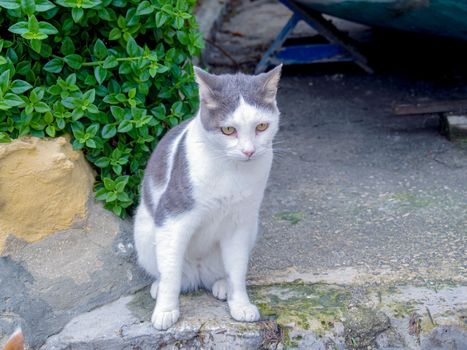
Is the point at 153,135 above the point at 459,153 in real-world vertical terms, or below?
above

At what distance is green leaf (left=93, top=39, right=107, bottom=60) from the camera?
12.1 ft

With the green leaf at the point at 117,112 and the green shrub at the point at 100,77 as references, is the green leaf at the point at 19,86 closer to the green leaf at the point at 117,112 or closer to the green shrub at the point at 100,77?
the green shrub at the point at 100,77

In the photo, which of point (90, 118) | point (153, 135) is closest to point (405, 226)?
point (153, 135)

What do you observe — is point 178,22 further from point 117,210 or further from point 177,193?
point 177,193

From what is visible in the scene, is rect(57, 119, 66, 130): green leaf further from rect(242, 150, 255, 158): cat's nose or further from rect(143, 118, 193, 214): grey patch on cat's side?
rect(242, 150, 255, 158): cat's nose

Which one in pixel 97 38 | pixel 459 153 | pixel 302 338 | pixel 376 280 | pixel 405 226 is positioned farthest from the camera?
pixel 459 153

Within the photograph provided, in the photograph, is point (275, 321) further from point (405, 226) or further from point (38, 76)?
point (38, 76)

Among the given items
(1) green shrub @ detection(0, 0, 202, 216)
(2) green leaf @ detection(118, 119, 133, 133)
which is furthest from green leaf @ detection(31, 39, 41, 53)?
(2) green leaf @ detection(118, 119, 133, 133)

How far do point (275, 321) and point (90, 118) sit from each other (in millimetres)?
1286

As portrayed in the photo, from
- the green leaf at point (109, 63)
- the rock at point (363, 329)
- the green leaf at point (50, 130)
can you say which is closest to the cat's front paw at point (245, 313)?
the rock at point (363, 329)

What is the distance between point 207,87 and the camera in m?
2.99

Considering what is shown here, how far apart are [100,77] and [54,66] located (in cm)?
22

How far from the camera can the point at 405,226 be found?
4027 mm

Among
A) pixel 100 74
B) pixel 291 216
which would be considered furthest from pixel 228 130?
pixel 291 216
